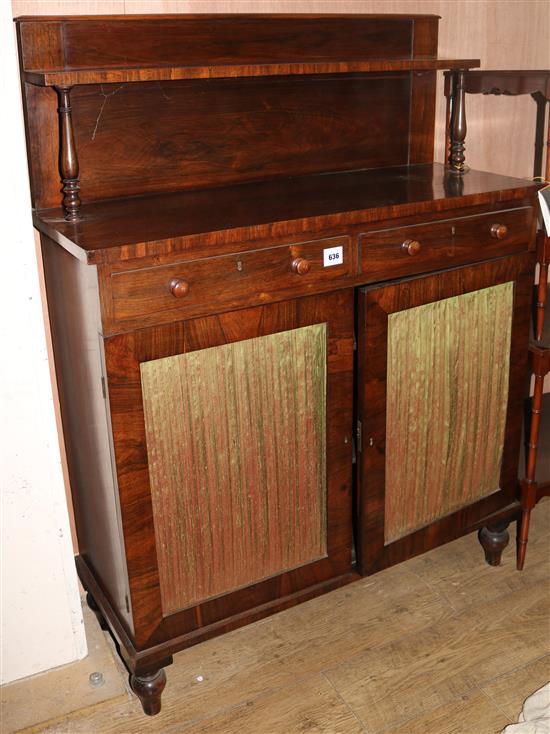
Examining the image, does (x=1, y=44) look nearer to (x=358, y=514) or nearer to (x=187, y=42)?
(x=187, y=42)

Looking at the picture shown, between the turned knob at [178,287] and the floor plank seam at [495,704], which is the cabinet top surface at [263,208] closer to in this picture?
the turned knob at [178,287]

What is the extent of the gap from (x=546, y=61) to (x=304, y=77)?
3.24ft

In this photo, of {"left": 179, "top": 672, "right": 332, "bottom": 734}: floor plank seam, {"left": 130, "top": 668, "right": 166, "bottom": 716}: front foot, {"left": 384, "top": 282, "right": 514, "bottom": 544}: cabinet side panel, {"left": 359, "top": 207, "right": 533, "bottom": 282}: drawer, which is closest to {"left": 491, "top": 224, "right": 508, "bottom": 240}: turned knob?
{"left": 359, "top": 207, "right": 533, "bottom": 282}: drawer

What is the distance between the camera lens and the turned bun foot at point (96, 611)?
2.27 metres

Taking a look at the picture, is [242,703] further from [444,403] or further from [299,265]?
[299,265]

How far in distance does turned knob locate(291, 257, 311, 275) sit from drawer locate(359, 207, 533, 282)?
0.56 ft

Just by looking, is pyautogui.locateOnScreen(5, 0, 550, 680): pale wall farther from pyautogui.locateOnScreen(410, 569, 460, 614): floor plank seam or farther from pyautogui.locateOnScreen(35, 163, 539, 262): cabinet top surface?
pyautogui.locateOnScreen(410, 569, 460, 614): floor plank seam

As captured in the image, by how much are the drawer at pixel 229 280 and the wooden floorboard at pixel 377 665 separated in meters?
1.03

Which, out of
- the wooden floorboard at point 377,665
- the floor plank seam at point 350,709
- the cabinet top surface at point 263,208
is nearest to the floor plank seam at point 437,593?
the wooden floorboard at point 377,665

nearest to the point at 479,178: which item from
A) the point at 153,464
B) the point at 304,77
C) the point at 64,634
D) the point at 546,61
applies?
the point at 304,77

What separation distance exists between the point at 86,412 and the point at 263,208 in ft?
2.10

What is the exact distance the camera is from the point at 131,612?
1880 millimetres

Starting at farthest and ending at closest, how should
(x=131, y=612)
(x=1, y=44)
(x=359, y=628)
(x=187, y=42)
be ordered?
(x=359, y=628) → (x=187, y=42) → (x=131, y=612) → (x=1, y=44)

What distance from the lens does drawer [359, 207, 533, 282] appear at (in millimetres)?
1922
